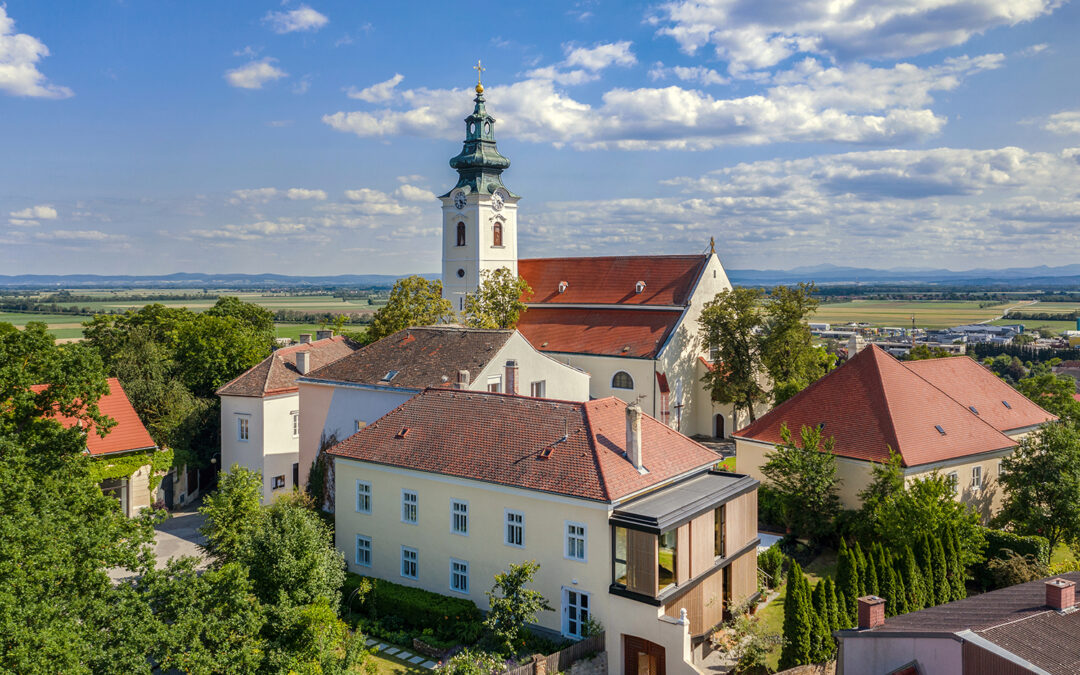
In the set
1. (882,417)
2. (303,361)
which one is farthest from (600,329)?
(882,417)

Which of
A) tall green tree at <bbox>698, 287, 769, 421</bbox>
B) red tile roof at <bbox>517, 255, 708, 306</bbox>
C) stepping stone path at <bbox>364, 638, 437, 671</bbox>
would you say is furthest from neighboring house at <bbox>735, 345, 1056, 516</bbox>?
red tile roof at <bbox>517, 255, 708, 306</bbox>

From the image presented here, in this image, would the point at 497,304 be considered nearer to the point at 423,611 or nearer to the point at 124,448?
the point at 124,448

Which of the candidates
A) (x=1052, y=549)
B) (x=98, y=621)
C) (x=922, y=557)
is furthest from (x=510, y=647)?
(x=1052, y=549)

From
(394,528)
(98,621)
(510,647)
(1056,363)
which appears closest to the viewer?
(98,621)

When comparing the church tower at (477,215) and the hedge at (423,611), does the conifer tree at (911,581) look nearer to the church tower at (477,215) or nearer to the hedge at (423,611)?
the hedge at (423,611)

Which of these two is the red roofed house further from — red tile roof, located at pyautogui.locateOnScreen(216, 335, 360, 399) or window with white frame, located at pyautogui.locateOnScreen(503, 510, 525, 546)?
window with white frame, located at pyautogui.locateOnScreen(503, 510, 525, 546)

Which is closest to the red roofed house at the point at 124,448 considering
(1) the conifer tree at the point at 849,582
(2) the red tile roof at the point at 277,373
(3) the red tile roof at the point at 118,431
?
(3) the red tile roof at the point at 118,431

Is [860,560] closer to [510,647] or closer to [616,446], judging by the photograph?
[616,446]
